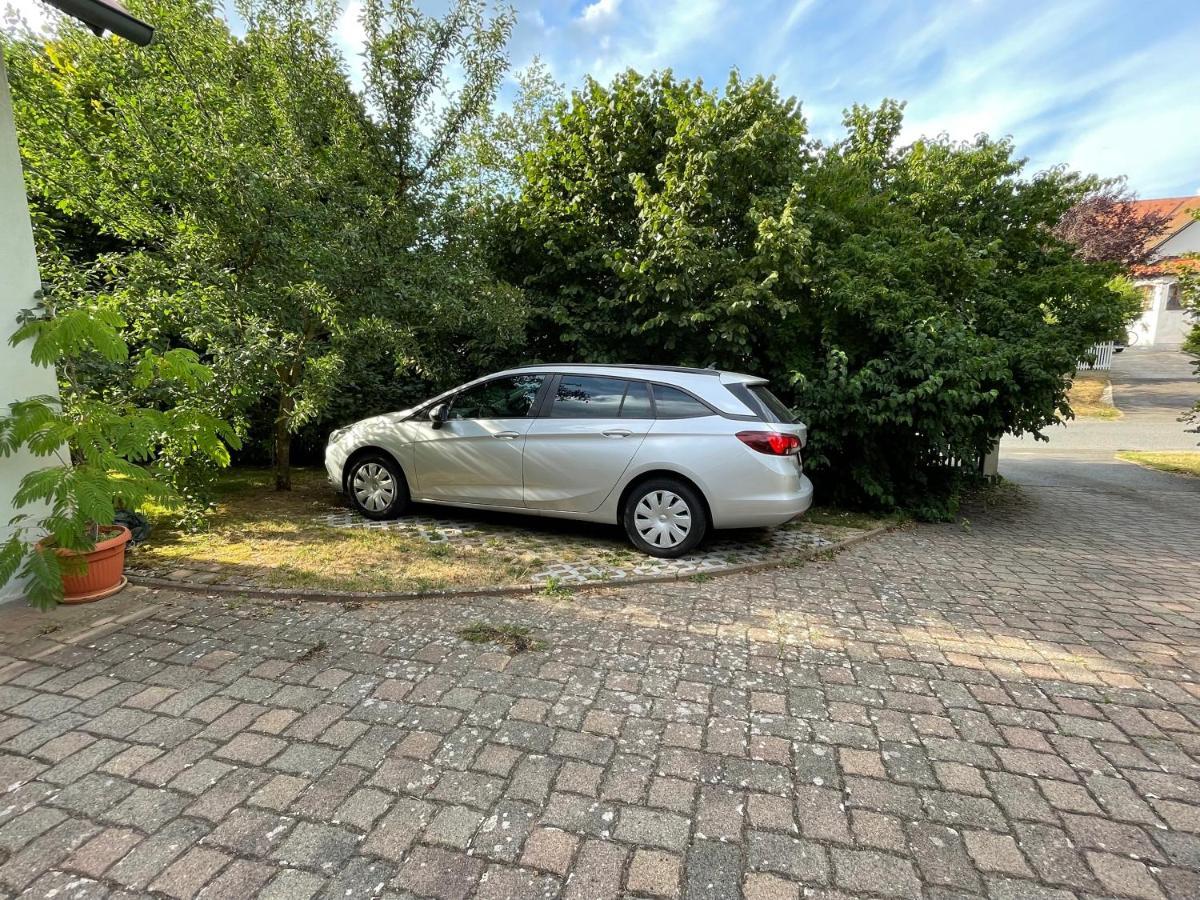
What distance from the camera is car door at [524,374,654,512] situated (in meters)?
5.14

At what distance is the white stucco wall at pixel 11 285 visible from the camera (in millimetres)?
3598

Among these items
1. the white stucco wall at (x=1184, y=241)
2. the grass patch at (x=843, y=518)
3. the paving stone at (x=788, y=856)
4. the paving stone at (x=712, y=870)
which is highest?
the white stucco wall at (x=1184, y=241)

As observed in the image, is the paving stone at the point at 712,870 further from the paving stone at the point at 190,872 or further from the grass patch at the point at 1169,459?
the grass patch at the point at 1169,459

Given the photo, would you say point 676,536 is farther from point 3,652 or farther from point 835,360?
point 3,652

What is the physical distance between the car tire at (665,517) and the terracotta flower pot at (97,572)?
3.69 metres

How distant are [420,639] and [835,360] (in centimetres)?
538

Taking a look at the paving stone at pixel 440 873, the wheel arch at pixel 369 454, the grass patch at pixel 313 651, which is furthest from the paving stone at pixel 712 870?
the wheel arch at pixel 369 454

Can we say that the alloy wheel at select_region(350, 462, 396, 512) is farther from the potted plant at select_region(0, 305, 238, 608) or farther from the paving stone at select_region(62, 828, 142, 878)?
the paving stone at select_region(62, 828, 142, 878)

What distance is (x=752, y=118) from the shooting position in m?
7.31

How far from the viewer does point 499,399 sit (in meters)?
5.68

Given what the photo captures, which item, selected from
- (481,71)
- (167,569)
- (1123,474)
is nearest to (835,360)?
(481,71)

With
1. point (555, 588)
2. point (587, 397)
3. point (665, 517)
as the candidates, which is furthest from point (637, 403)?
point (555, 588)

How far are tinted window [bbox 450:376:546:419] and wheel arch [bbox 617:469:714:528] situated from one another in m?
1.18

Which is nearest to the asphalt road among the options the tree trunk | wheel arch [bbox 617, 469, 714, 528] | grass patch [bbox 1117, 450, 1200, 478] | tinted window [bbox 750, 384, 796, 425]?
grass patch [bbox 1117, 450, 1200, 478]
